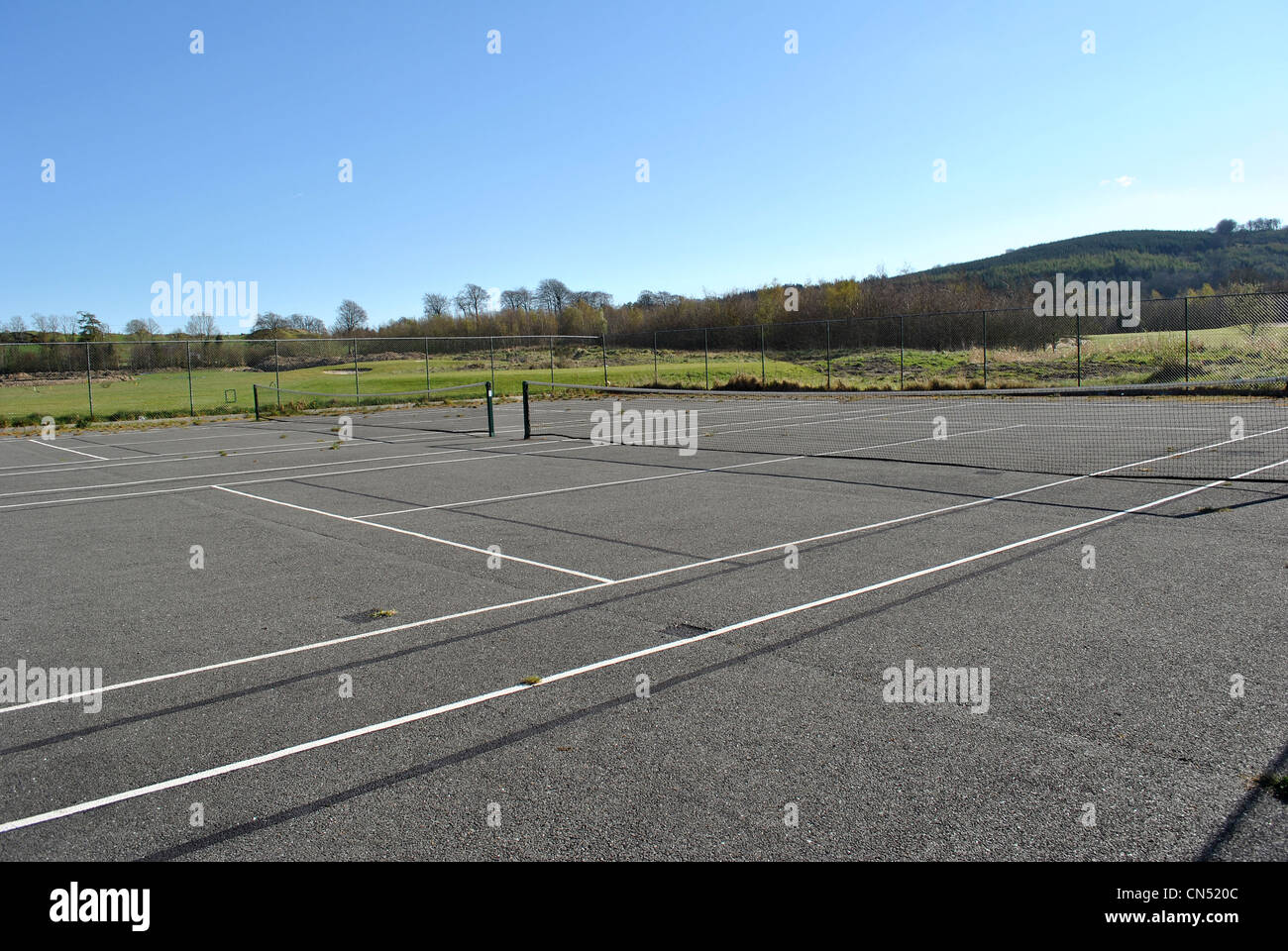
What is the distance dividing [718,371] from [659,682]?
4451cm

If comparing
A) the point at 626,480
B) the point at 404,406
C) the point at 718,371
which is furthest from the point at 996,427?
the point at 718,371

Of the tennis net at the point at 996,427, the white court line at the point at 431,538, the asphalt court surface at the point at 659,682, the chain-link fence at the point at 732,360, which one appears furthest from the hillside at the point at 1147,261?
the asphalt court surface at the point at 659,682

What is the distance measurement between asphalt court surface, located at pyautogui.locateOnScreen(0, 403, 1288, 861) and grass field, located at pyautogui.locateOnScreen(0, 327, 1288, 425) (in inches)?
1005

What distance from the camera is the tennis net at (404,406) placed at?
97.7 feet

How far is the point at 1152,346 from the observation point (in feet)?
128

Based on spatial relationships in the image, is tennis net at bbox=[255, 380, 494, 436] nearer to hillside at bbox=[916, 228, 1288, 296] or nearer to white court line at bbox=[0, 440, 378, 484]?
white court line at bbox=[0, 440, 378, 484]

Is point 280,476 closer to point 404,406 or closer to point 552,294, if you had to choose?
point 404,406

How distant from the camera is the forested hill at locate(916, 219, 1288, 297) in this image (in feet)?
345

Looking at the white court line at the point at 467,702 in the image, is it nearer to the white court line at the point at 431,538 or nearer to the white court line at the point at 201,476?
the white court line at the point at 431,538

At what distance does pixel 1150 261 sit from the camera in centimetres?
12512

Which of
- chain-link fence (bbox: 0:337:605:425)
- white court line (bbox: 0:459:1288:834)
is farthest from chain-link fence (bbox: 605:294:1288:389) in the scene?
white court line (bbox: 0:459:1288:834)

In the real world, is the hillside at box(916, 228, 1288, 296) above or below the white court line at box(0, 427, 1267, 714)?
above
